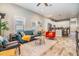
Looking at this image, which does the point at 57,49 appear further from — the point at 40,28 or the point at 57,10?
the point at 57,10

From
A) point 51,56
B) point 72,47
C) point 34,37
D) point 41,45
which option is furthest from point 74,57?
point 34,37

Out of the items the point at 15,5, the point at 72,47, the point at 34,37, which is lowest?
the point at 72,47

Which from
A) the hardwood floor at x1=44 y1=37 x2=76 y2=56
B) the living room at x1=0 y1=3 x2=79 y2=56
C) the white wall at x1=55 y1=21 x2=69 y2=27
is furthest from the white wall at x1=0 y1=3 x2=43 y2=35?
the hardwood floor at x1=44 y1=37 x2=76 y2=56

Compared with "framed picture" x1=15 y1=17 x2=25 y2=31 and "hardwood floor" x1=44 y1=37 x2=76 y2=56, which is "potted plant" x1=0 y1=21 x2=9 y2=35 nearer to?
"framed picture" x1=15 y1=17 x2=25 y2=31

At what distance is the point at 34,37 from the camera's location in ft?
8.00

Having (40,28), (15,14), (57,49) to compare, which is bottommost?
(57,49)

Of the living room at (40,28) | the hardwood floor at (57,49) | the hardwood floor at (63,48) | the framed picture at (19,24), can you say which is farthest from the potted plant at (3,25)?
the hardwood floor at (63,48)

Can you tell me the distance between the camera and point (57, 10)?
2.44 m

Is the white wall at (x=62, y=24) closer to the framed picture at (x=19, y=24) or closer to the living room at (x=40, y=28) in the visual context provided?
the living room at (x=40, y=28)

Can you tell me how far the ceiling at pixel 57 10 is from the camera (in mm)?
2404

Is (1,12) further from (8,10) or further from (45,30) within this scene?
(45,30)

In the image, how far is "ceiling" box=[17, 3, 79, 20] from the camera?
2.40 meters

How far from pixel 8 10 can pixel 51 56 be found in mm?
991

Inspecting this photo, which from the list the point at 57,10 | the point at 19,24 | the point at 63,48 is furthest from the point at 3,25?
the point at 63,48
